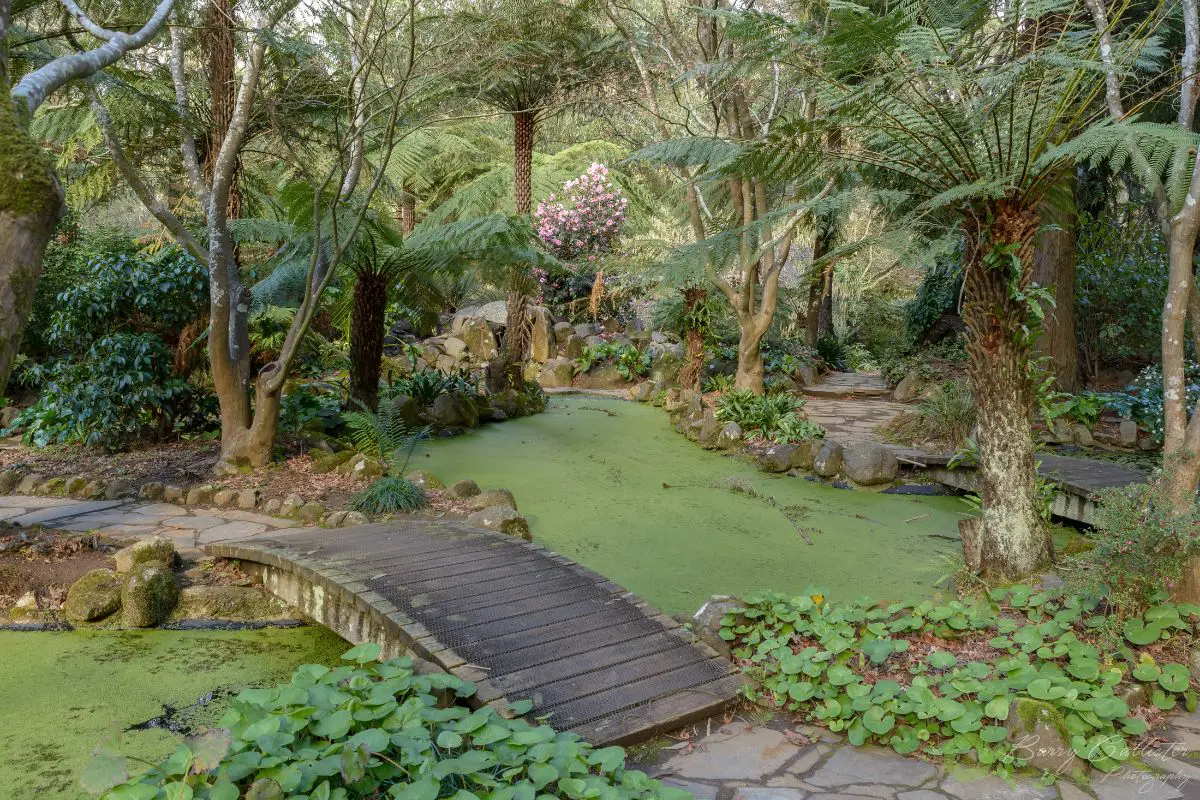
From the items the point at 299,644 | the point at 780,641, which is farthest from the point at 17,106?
the point at 780,641

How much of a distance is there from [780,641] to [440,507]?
239cm

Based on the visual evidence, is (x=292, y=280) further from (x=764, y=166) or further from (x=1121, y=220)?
(x=1121, y=220)

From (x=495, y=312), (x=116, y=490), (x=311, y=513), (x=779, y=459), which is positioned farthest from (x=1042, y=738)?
(x=495, y=312)

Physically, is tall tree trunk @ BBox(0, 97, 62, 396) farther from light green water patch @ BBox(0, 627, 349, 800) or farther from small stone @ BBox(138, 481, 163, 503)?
small stone @ BBox(138, 481, 163, 503)

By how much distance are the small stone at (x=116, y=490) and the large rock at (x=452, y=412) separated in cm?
288

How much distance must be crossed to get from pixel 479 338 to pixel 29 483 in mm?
7142

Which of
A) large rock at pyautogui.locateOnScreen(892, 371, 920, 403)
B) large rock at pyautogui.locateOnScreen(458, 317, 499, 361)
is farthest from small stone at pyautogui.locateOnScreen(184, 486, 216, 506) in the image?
large rock at pyautogui.locateOnScreen(892, 371, 920, 403)

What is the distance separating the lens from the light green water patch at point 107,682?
2250 millimetres

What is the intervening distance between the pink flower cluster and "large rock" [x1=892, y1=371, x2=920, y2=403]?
424 cm

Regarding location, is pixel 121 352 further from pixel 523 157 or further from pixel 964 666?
pixel 523 157

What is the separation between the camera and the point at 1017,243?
3.23 meters

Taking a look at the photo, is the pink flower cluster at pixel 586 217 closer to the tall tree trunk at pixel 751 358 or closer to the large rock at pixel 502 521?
the tall tree trunk at pixel 751 358

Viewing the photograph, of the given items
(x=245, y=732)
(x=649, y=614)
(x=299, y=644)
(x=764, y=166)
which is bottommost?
(x=299, y=644)

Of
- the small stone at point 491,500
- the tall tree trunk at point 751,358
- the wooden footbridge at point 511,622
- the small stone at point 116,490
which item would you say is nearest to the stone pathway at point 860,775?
the wooden footbridge at point 511,622
